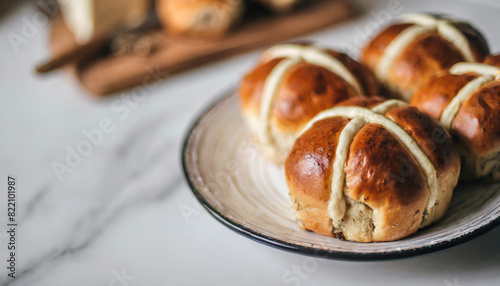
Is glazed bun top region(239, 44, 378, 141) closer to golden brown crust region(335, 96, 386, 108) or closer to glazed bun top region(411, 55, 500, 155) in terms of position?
golden brown crust region(335, 96, 386, 108)

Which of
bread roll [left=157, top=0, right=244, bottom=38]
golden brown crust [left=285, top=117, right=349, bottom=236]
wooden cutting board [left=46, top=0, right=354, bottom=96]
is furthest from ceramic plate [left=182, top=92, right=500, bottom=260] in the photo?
bread roll [left=157, top=0, right=244, bottom=38]

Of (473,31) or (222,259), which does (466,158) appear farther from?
(222,259)

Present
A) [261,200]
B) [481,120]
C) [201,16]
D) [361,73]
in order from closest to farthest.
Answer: [481,120]
[261,200]
[361,73]
[201,16]

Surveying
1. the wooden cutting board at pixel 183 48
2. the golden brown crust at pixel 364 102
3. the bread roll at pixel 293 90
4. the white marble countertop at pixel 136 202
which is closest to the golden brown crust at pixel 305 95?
the bread roll at pixel 293 90

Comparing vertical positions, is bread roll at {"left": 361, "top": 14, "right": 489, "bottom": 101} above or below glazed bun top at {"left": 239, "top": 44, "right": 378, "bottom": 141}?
above

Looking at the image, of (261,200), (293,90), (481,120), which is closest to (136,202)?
(261,200)

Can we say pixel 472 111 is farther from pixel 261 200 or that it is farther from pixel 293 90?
pixel 261 200
